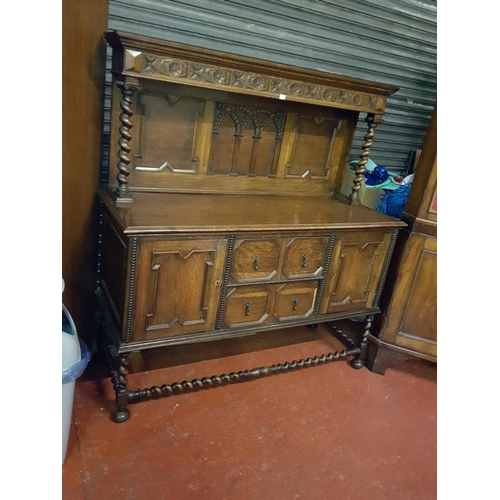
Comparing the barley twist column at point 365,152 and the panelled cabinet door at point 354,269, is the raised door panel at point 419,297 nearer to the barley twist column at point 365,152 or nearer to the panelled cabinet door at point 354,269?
the panelled cabinet door at point 354,269

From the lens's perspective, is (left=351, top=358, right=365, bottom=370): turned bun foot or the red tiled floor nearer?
the red tiled floor

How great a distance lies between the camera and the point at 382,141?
303 centimetres

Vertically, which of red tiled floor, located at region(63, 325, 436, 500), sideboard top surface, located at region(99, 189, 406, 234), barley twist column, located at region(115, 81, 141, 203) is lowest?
red tiled floor, located at region(63, 325, 436, 500)

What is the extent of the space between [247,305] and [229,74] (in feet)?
3.52

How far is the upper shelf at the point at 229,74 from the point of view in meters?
1.63

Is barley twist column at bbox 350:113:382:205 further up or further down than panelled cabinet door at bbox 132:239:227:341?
further up

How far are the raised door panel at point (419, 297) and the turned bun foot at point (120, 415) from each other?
1.59 m

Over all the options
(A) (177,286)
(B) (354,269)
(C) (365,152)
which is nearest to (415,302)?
(B) (354,269)

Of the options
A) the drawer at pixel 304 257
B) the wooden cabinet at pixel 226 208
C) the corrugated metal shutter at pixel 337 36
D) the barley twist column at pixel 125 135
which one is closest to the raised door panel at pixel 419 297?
the wooden cabinet at pixel 226 208

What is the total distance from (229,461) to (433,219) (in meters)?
1.63

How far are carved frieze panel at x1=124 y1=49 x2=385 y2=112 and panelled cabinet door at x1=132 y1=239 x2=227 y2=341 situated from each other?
2.28 ft

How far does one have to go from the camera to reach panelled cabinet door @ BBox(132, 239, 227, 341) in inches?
67.7

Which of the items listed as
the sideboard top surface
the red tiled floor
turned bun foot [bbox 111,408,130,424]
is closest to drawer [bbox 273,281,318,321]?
the sideboard top surface

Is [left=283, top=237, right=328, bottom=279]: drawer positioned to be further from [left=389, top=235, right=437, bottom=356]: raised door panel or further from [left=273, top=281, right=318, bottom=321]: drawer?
[left=389, top=235, right=437, bottom=356]: raised door panel
